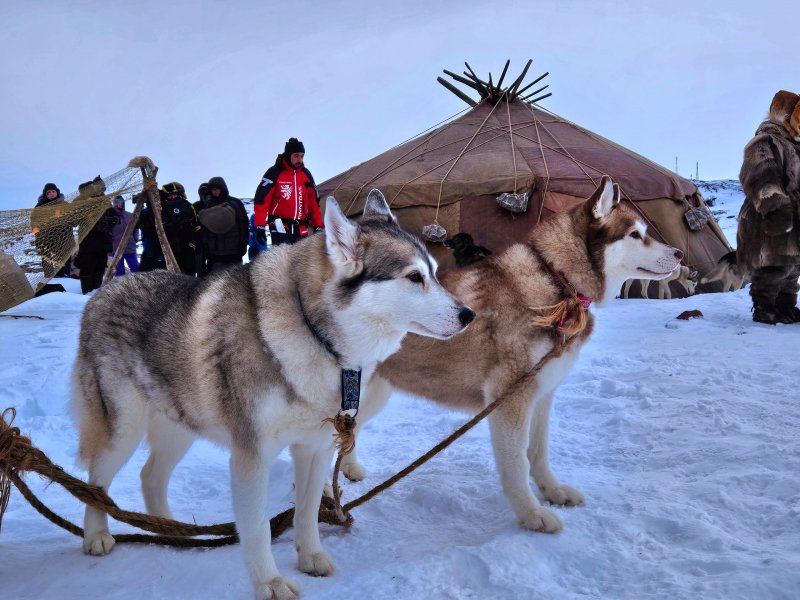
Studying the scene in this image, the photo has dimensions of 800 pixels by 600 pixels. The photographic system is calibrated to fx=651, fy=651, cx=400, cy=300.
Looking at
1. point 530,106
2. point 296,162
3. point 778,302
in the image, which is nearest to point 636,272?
point 778,302

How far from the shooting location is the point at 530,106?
12680 mm

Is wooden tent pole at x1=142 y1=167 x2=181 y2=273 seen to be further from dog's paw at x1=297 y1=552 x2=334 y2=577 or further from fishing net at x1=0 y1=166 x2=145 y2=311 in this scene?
dog's paw at x1=297 y1=552 x2=334 y2=577

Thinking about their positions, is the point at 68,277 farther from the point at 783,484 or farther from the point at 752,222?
the point at 783,484

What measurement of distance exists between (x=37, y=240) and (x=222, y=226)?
216 cm

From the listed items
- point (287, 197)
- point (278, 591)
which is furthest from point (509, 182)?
point (278, 591)

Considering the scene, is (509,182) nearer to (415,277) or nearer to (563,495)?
(563,495)

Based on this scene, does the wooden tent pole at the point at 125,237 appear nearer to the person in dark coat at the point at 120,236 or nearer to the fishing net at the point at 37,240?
the fishing net at the point at 37,240

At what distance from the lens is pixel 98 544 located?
2.69 m

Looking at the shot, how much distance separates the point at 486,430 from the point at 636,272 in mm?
1535

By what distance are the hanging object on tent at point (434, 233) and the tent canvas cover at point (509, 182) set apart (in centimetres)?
22

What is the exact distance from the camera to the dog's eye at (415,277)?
2289mm

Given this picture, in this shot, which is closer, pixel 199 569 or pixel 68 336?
pixel 199 569

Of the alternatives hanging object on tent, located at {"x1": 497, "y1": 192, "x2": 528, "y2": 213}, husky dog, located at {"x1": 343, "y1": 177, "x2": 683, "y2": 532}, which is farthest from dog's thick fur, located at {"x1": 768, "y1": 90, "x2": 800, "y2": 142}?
husky dog, located at {"x1": 343, "y1": 177, "x2": 683, "y2": 532}

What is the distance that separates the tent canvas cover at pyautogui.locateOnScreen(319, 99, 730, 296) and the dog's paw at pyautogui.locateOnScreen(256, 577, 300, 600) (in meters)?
7.95
